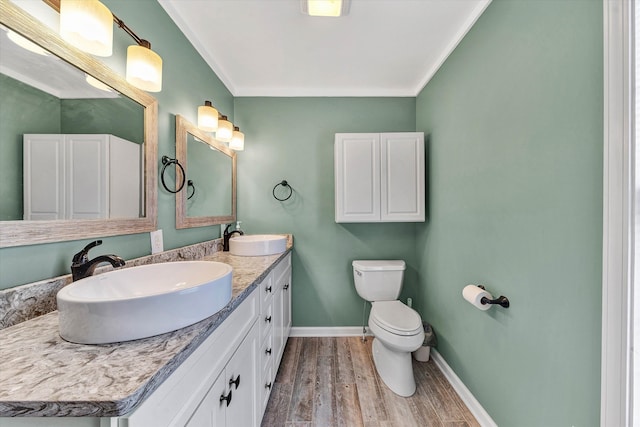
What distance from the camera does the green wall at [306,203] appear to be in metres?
2.29

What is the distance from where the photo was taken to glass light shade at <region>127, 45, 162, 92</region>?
3.28 feet

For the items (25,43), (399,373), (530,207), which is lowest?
(399,373)

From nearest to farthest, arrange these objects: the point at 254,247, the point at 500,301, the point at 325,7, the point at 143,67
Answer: the point at 143,67 → the point at 500,301 → the point at 325,7 → the point at 254,247

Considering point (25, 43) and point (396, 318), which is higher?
point (25, 43)

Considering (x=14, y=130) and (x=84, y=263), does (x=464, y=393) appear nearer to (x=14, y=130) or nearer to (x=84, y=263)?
(x=84, y=263)

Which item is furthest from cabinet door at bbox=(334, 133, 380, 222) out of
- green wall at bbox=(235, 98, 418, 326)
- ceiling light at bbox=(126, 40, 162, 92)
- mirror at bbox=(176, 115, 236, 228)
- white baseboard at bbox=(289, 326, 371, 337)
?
ceiling light at bbox=(126, 40, 162, 92)

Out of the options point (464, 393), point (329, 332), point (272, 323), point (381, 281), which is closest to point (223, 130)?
point (272, 323)

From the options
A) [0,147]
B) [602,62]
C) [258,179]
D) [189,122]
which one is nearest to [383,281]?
[258,179]

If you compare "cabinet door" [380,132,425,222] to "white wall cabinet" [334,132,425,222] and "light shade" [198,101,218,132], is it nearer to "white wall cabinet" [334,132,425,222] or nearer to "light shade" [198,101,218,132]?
"white wall cabinet" [334,132,425,222]

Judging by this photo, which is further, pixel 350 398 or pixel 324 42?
pixel 324 42

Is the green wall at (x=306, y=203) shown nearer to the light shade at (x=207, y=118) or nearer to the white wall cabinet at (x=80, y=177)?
the light shade at (x=207, y=118)

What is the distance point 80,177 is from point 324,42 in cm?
160

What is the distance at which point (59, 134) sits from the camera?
83cm

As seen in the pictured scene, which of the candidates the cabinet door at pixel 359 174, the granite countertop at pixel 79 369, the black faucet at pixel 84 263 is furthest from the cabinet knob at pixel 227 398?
the cabinet door at pixel 359 174
